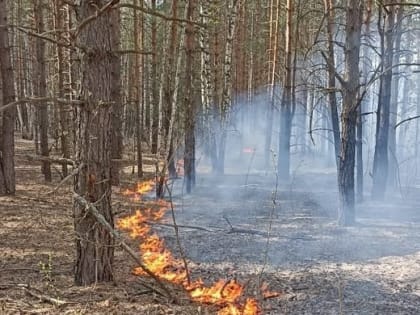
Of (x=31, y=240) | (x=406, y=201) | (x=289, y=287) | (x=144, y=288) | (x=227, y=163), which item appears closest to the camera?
(x=144, y=288)

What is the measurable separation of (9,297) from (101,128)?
2.23 metres

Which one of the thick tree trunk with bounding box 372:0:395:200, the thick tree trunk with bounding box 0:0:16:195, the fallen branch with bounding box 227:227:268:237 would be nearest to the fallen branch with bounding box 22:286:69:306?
the fallen branch with bounding box 227:227:268:237

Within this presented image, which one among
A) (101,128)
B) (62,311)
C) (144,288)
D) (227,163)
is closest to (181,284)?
(144,288)

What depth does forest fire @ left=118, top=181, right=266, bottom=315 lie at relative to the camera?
6117mm

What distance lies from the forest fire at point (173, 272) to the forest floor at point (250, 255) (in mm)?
203

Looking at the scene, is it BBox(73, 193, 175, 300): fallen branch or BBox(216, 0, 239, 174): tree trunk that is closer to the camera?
BBox(73, 193, 175, 300): fallen branch

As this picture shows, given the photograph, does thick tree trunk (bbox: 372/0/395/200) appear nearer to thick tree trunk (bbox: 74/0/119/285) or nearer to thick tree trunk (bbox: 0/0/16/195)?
thick tree trunk (bbox: 0/0/16/195)

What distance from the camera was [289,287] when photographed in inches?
272

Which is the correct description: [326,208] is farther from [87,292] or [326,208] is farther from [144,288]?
[87,292]

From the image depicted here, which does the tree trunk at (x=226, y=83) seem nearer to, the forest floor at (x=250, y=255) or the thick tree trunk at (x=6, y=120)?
the forest floor at (x=250, y=255)

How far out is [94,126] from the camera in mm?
5535

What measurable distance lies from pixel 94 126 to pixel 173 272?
311 cm

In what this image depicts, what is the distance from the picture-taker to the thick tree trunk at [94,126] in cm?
546

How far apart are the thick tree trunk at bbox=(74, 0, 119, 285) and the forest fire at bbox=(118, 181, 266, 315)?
1.67m
